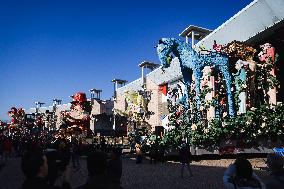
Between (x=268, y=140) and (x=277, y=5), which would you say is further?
(x=277, y=5)

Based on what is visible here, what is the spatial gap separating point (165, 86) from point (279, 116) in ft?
74.4

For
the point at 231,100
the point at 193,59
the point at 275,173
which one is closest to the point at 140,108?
the point at 193,59

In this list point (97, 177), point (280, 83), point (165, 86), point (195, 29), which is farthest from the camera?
point (165, 86)

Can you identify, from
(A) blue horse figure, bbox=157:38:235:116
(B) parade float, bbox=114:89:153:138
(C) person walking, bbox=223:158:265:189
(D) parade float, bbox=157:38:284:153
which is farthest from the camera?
(B) parade float, bbox=114:89:153:138

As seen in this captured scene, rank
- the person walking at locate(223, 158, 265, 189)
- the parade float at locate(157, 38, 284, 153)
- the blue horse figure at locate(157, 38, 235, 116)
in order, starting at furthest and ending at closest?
the blue horse figure at locate(157, 38, 235, 116), the parade float at locate(157, 38, 284, 153), the person walking at locate(223, 158, 265, 189)

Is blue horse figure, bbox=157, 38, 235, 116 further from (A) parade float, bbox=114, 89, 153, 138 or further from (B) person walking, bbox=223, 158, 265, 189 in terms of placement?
(A) parade float, bbox=114, 89, 153, 138

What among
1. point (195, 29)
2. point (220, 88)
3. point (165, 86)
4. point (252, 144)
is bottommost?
point (252, 144)

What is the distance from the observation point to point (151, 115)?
143 feet

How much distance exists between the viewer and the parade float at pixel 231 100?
688 inches

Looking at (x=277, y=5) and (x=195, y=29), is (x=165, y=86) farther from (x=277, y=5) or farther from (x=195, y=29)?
Answer: (x=277, y=5)

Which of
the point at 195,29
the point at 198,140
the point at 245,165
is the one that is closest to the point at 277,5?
the point at 198,140

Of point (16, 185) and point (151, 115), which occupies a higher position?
point (151, 115)

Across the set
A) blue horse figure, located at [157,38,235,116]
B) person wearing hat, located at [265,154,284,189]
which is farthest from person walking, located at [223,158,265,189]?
blue horse figure, located at [157,38,235,116]

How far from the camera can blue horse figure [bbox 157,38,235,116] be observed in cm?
1975
